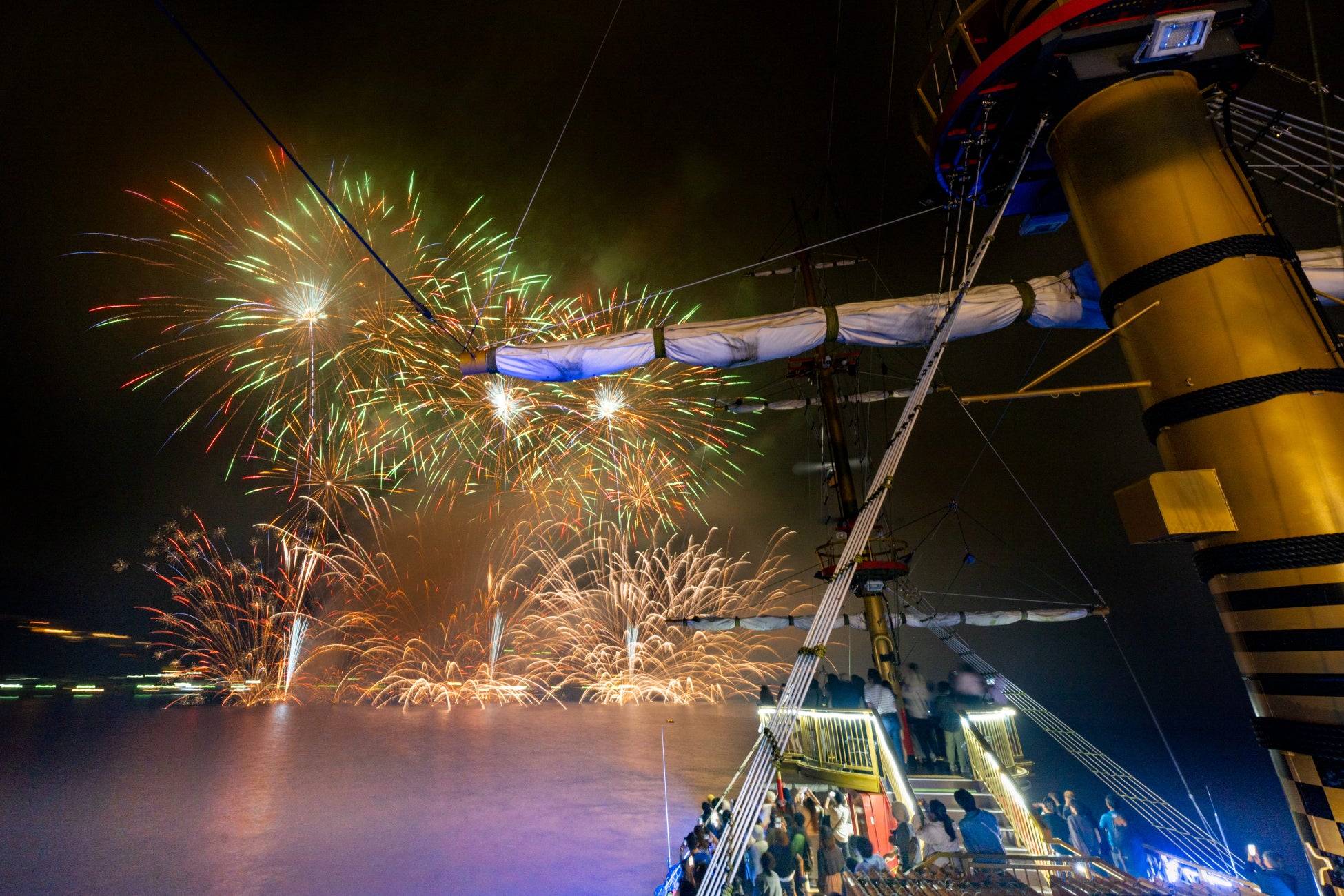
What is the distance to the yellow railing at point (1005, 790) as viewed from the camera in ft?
26.5

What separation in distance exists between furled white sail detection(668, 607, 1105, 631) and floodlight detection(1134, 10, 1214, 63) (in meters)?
14.6

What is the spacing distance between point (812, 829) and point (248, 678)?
60074mm

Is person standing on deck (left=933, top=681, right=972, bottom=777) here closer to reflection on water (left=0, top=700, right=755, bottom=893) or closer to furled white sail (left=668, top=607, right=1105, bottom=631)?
reflection on water (left=0, top=700, right=755, bottom=893)

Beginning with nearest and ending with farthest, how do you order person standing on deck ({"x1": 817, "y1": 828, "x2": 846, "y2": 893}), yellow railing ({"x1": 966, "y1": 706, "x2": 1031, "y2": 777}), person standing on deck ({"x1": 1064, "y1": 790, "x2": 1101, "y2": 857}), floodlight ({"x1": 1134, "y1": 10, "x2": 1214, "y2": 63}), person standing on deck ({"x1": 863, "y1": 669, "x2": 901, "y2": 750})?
floodlight ({"x1": 1134, "y1": 10, "x2": 1214, "y2": 63})
person standing on deck ({"x1": 817, "y1": 828, "x2": 846, "y2": 893})
person standing on deck ({"x1": 1064, "y1": 790, "x2": 1101, "y2": 857})
yellow railing ({"x1": 966, "y1": 706, "x2": 1031, "y2": 777})
person standing on deck ({"x1": 863, "y1": 669, "x2": 901, "y2": 750})

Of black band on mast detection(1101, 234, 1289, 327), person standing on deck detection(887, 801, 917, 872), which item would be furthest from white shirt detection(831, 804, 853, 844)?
black band on mast detection(1101, 234, 1289, 327)

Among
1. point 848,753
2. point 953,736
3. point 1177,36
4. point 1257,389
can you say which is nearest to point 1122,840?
point 953,736

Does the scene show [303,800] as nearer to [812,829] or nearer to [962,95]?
[812,829]

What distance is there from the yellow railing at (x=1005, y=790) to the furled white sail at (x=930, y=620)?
6969 millimetres

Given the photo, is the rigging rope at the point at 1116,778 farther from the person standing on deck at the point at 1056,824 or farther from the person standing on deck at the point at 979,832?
the person standing on deck at the point at 979,832

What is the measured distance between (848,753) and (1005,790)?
7.83ft

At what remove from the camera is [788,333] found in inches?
359

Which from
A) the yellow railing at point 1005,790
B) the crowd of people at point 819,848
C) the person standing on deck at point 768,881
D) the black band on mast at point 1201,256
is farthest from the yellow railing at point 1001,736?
the black band on mast at point 1201,256

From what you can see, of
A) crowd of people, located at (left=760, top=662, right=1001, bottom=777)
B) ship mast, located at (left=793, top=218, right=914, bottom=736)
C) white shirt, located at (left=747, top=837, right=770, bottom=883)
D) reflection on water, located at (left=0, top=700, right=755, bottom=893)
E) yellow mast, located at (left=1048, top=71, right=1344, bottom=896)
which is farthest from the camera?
ship mast, located at (left=793, top=218, right=914, bottom=736)

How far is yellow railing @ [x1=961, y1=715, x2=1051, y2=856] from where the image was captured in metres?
8.09
